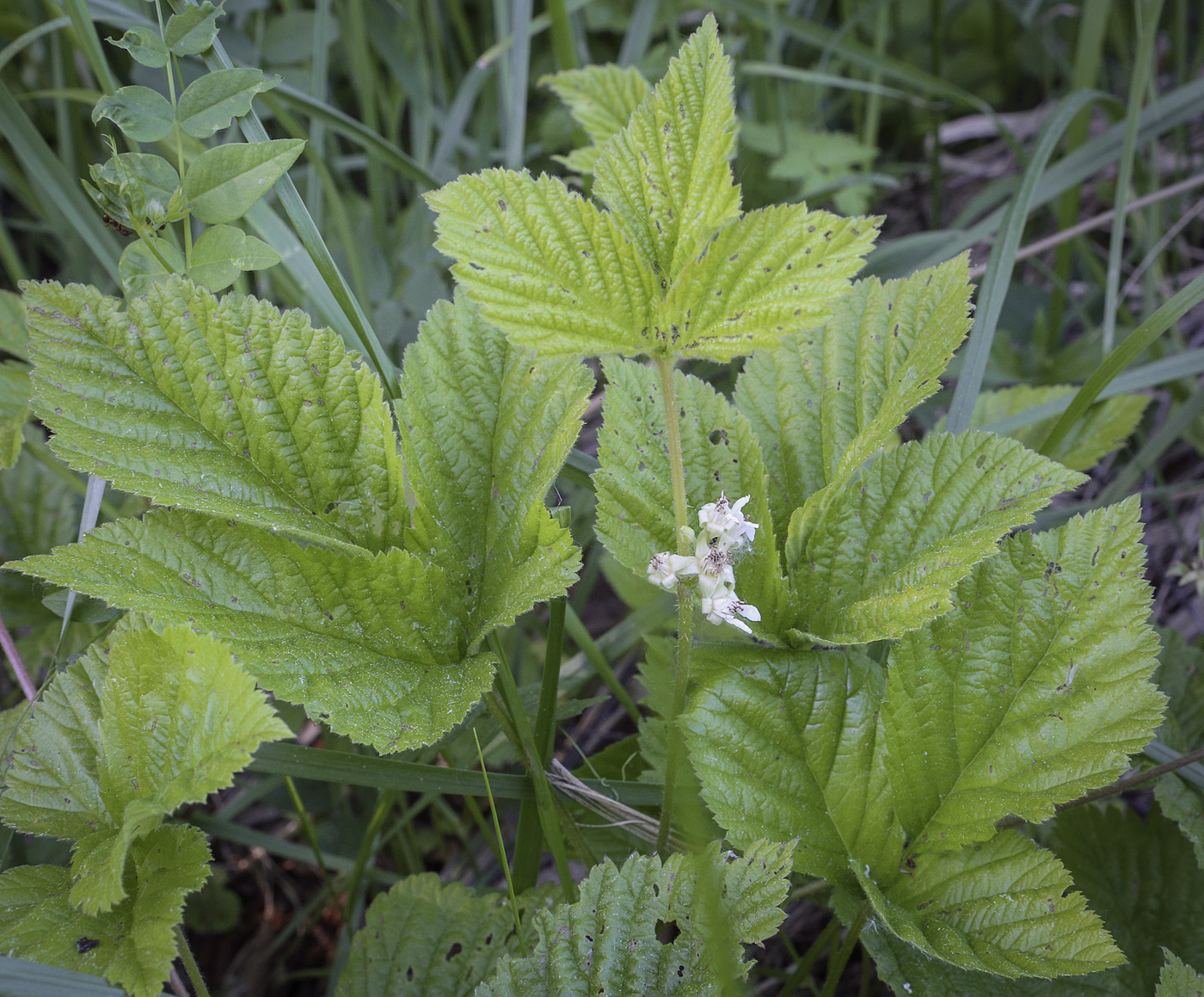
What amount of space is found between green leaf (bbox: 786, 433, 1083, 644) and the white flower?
0.82ft

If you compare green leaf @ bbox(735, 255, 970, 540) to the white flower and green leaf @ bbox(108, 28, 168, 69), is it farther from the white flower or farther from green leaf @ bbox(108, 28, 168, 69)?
green leaf @ bbox(108, 28, 168, 69)

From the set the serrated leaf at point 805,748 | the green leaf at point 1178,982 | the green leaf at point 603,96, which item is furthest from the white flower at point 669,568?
the green leaf at point 603,96

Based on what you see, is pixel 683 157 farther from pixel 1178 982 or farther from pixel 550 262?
pixel 1178 982

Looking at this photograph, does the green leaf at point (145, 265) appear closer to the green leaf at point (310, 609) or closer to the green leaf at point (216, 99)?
the green leaf at point (216, 99)

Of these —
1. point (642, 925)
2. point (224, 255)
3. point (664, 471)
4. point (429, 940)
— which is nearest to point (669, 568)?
point (664, 471)

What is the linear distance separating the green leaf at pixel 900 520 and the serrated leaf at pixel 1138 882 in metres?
0.69

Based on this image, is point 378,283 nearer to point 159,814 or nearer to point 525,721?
point 525,721

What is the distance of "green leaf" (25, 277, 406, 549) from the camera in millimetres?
1227

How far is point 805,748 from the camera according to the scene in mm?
1266

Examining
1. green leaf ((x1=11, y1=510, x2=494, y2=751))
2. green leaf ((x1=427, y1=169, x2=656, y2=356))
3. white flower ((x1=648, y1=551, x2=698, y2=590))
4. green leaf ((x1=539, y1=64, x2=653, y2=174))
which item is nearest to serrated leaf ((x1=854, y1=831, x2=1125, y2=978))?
white flower ((x1=648, y1=551, x2=698, y2=590))

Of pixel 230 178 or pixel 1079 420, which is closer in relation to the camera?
pixel 230 178

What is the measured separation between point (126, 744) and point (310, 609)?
276mm

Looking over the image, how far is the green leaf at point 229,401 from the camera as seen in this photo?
4.02 ft

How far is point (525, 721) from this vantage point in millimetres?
1344
